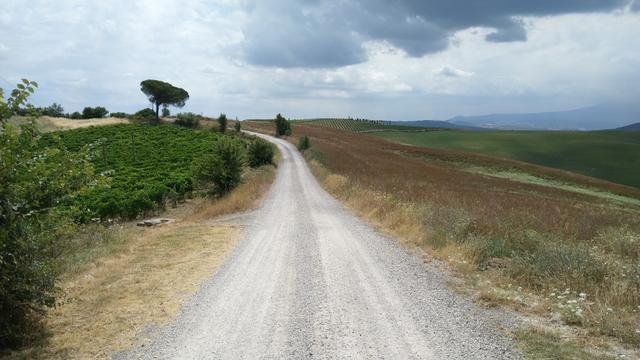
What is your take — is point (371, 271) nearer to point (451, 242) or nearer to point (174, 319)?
point (451, 242)

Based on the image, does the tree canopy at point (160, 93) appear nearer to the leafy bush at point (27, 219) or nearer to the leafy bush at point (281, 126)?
the leafy bush at point (281, 126)

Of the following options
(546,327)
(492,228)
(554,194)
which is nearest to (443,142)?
(554,194)

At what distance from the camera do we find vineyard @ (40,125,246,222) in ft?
81.2

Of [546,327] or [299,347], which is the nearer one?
[299,347]

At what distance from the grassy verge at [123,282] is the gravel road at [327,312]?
62 centimetres

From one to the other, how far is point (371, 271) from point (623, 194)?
1916 inches

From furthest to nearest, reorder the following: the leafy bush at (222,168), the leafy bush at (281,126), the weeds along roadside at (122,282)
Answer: the leafy bush at (281,126), the leafy bush at (222,168), the weeds along roadside at (122,282)

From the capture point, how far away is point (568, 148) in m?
92.8

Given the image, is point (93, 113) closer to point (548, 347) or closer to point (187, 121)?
point (187, 121)

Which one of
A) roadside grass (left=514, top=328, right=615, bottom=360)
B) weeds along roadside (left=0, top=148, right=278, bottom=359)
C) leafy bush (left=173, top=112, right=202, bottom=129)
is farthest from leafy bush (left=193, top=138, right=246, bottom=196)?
leafy bush (left=173, top=112, right=202, bottom=129)

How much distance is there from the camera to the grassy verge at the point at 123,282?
746cm

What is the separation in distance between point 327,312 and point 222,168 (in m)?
22.3

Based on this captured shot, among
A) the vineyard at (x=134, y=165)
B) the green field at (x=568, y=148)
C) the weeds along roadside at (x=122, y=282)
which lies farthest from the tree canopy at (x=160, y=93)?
the weeds along roadside at (x=122, y=282)

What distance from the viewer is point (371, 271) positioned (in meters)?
11.6
